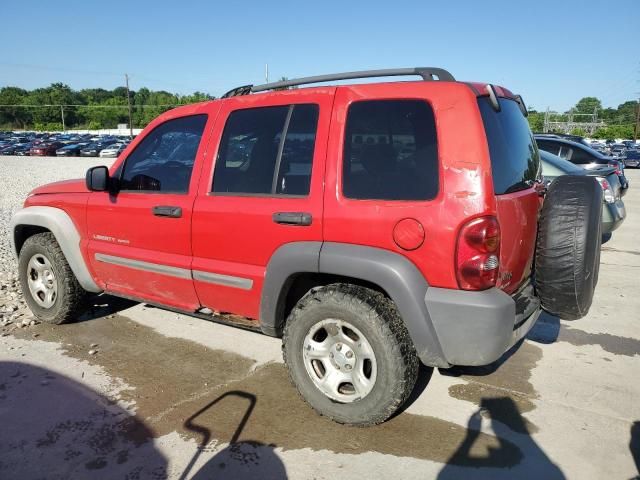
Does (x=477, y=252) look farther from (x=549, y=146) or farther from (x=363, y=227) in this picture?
(x=549, y=146)

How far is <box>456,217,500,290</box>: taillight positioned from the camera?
2525mm

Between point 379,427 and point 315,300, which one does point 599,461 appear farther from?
point 315,300

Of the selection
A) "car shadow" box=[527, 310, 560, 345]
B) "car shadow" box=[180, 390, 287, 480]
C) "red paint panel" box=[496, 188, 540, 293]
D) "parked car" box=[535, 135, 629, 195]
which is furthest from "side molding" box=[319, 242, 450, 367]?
"parked car" box=[535, 135, 629, 195]

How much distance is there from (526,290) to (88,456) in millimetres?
2702

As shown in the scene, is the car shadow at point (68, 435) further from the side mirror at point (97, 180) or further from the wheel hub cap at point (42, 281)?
the side mirror at point (97, 180)

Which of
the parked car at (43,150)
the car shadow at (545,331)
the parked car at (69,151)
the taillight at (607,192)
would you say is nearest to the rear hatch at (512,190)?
the car shadow at (545,331)

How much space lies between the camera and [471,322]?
8.35ft

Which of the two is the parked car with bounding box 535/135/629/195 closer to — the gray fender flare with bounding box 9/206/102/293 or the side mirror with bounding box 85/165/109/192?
the side mirror with bounding box 85/165/109/192

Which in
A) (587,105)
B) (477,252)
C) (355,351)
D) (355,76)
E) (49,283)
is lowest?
(49,283)

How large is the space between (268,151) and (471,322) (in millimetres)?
1660

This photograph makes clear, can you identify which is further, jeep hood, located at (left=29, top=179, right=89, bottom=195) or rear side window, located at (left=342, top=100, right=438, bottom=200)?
jeep hood, located at (left=29, top=179, right=89, bottom=195)

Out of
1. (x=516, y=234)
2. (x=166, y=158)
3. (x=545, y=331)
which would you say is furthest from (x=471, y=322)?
(x=166, y=158)

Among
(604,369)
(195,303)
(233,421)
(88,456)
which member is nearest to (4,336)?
(195,303)

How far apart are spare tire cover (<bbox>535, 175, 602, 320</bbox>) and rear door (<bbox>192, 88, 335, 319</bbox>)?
1.39 meters
